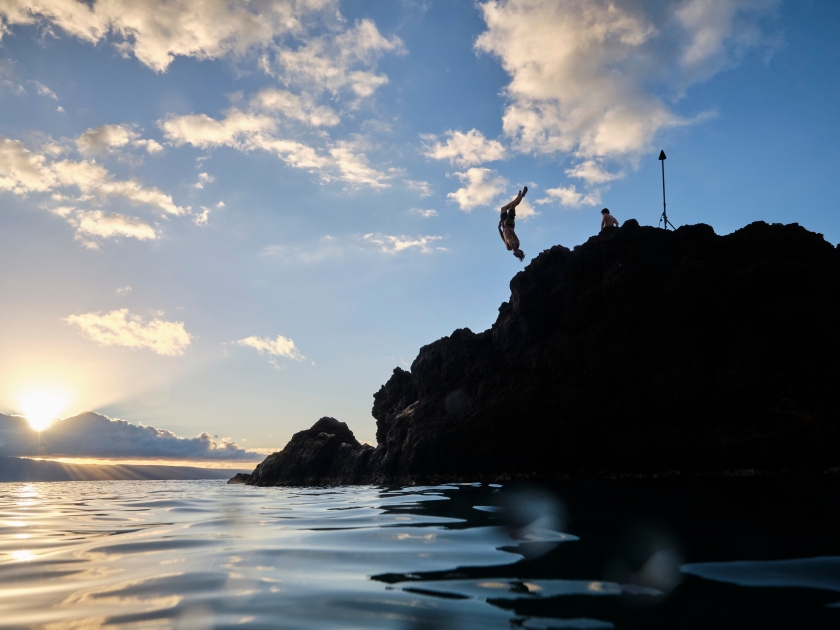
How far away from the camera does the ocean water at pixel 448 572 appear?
2625 millimetres

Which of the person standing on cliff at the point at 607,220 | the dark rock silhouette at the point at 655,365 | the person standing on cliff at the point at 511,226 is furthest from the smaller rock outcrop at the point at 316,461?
the person standing on cliff at the point at 607,220

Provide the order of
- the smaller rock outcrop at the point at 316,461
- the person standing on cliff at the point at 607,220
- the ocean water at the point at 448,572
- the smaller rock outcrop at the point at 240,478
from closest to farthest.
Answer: the ocean water at the point at 448,572
the person standing on cliff at the point at 607,220
the smaller rock outcrop at the point at 316,461
the smaller rock outcrop at the point at 240,478

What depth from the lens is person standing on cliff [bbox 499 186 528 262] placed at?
17547 millimetres

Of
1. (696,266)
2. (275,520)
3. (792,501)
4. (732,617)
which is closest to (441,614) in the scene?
(732,617)

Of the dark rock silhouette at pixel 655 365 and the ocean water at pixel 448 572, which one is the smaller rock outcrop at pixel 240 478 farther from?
the ocean water at pixel 448 572

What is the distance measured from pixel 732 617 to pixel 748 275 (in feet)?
43.3

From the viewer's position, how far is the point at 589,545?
432 cm

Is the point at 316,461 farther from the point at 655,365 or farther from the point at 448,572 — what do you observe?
the point at 448,572

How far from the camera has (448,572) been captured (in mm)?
3551

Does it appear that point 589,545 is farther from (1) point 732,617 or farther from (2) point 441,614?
(2) point 441,614

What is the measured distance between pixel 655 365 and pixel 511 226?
22.2ft

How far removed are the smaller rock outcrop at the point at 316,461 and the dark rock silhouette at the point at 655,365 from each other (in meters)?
5.48

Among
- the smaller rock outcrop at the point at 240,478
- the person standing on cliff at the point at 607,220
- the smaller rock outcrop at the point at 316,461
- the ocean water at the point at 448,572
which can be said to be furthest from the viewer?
the smaller rock outcrop at the point at 240,478

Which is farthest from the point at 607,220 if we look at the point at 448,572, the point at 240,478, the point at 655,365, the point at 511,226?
the point at 240,478
